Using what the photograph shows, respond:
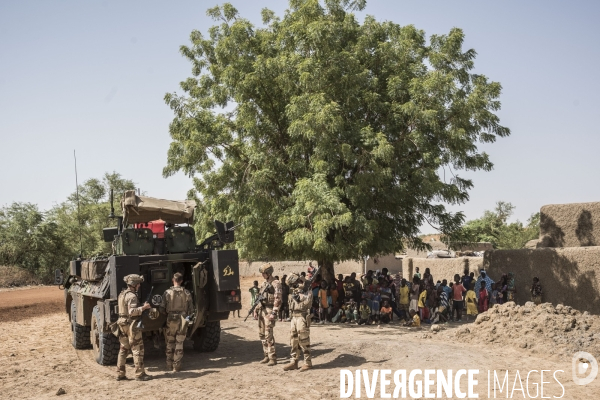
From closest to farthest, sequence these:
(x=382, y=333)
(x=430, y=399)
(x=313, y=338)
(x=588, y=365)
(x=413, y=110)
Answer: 1. (x=430, y=399)
2. (x=588, y=365)
3. (x=313, y=338)
4. (x=382, y=333)
5. (x=413, y=110)

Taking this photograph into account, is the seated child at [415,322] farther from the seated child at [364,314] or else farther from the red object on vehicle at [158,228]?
the red object on vehicle at [158,228]

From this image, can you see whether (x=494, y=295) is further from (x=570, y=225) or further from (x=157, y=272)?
(x=157, y=272)

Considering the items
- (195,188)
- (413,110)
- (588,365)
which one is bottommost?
(588,365)

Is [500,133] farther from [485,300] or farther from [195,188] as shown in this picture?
[195,188]

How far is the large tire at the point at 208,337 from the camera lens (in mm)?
11789

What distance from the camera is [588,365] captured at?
961 centimetres

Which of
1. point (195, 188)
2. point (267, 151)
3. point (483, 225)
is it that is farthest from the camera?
point (483, 225)

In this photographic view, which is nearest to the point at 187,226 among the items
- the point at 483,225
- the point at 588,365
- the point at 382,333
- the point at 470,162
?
the point at 382,333

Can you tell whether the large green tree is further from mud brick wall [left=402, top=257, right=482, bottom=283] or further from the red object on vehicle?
the red object on vehicle

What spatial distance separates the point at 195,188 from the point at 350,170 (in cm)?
511

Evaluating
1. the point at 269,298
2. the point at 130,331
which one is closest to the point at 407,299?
the point at 269,298

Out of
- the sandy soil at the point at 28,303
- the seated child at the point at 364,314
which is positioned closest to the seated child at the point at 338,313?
the seated child at the point at 364,314

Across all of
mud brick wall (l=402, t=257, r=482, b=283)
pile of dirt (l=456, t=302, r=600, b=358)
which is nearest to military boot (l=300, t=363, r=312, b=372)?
pile of dirt (l=456, t=302, r=600, b=358)

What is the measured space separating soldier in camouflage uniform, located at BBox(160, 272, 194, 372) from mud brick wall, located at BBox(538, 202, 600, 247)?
1128 centimetres
